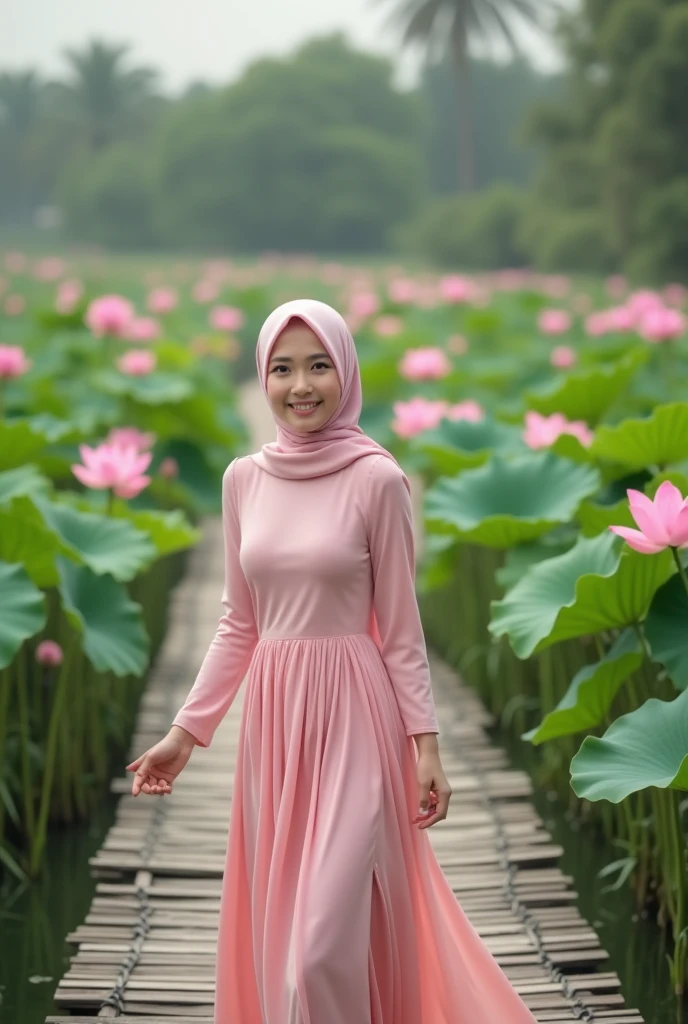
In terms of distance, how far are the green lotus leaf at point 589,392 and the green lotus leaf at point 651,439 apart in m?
1.18

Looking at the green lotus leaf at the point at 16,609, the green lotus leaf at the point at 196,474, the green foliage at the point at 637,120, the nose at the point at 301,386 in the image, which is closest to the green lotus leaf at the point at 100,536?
the green lotus leaf at the point at 16,609

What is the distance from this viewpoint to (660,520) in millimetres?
2525

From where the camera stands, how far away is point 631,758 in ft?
8.28

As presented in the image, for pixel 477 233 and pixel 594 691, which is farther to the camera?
pixel 477 233

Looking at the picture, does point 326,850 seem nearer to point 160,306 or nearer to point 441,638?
point 441,638

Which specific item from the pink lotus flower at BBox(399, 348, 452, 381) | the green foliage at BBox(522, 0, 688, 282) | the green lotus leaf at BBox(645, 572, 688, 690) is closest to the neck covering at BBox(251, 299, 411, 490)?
the green lotus leaf at BBox(645, 572, 688, 690)

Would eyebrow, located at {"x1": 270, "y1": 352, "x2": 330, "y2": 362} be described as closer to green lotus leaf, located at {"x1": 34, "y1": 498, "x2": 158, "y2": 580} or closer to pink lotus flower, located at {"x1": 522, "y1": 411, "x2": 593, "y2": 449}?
green lotus leaf, located at {"x1": 34, "y1": 498, "x2": 158, "y2": 580}

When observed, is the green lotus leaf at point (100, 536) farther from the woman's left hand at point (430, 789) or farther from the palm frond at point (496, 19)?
the palm frond at point (496, 19)

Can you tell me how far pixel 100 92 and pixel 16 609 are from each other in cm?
5031

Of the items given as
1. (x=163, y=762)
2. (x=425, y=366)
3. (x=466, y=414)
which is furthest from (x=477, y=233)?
(x=163, y=762)

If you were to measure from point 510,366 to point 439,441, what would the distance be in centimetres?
302

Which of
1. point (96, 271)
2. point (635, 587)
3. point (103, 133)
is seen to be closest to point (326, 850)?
point (635, 587)

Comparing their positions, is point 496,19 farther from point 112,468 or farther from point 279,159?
point 112,468

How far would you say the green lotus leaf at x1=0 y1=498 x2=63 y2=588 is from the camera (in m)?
3.28
